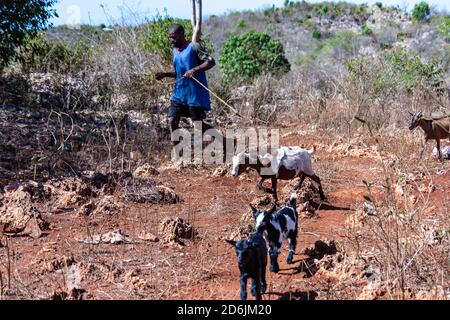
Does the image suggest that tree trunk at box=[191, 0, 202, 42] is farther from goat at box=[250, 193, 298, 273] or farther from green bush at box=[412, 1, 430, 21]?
green bush at box=[412, 1, 430, 21]

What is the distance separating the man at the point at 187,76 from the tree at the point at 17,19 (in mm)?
2759

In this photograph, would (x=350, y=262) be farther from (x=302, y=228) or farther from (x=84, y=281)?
(x=84, y=281)

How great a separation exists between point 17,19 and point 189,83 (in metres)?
3.08

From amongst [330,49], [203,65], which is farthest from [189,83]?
[330,49]

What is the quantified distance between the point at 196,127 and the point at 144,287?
11.3 ft

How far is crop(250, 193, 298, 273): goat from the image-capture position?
4359 mm

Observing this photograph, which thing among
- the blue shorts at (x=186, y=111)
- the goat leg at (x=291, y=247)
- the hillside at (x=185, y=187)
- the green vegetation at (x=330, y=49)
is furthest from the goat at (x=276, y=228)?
the green vegetation at (x=330, y=49)

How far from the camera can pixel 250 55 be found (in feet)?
60.0

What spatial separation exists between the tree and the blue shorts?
2.91 metres

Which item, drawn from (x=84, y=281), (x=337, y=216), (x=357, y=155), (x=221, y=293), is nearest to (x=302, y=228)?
(x=337, y=216)

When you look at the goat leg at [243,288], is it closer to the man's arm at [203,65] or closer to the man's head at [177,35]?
the man's arm at [203,65]

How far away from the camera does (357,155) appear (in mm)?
8875

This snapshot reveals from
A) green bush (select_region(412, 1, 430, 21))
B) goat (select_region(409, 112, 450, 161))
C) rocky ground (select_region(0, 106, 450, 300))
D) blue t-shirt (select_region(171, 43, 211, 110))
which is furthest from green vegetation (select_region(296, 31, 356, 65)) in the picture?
blue t-shirt (select_region(171, 43, 211, 110))

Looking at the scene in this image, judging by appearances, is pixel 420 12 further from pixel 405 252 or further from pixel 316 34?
pixel 405 252
